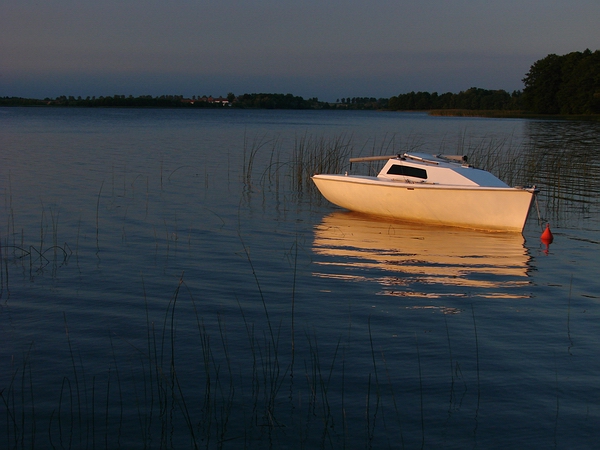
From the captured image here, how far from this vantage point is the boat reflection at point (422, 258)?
10320 mm

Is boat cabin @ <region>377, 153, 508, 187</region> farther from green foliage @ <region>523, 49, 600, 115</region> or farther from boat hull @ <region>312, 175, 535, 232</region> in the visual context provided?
green foliage @ <region>523, 49, 600, 115</region>

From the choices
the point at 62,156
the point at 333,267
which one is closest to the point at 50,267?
the point at 333,267

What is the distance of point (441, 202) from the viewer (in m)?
15.0

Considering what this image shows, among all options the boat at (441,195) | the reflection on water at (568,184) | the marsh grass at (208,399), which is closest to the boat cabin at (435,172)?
the boat at (441,195)

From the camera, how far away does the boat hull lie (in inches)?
563

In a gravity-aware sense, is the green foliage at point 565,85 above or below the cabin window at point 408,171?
above

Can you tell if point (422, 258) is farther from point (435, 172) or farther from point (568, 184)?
point (568, 184)

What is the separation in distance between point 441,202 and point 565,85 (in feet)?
304

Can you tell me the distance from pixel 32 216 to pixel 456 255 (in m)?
9.19

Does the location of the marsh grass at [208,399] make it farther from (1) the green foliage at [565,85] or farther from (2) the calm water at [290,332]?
(1) the green foliage at [565,85]

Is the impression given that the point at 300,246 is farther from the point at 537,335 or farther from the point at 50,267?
the point at 537,335

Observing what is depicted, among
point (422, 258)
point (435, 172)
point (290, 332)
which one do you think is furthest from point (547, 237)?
point (290, 332)

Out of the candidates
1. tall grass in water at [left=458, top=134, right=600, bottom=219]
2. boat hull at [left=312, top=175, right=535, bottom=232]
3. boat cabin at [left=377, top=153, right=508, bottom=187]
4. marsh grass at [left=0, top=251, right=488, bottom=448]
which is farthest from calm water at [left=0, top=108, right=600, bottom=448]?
tall grass in water at [left=458, top=134, right=600, bottom=219]

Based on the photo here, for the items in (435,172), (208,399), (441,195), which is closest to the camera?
(208,399)
